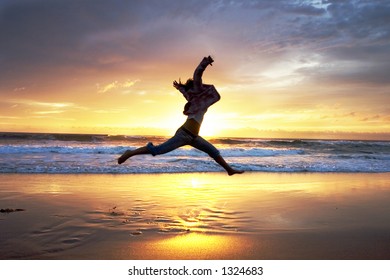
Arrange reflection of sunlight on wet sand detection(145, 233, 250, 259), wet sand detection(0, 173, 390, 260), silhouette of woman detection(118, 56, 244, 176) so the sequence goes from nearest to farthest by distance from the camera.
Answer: reflection of sunlight on wet sand detection(145, 233, 250, 259)
wet sand detection(0, 173, 390, 260)
silhouette of woman detection(118, 56, 244, 176)

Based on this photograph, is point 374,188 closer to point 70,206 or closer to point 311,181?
point 311,181

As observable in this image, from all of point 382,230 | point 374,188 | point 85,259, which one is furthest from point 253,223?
point 374,188

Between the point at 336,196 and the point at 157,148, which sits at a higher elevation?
the point at 157,148

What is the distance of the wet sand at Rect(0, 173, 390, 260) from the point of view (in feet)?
20.7

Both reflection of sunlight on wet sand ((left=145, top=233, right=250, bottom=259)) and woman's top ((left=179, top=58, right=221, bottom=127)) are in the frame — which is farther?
woman's top ((left=179, top=58, right=221, bottom=127))

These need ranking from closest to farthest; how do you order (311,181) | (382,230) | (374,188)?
(382,230) < (374,188) < (311,181)

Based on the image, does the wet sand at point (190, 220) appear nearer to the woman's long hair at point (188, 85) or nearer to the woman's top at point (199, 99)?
the woman's top at point (199, 99)

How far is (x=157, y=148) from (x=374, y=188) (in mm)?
9864

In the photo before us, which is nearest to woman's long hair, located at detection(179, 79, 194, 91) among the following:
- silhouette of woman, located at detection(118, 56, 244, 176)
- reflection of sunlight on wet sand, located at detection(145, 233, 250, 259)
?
silhouette of woman, located at detection(118, 56, 244, 176)

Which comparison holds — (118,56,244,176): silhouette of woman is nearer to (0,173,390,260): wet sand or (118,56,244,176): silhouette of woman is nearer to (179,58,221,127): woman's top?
(179,58,221,127): woman's top

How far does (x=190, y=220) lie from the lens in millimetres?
8258

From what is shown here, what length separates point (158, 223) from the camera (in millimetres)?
8023

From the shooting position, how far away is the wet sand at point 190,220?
A: 631 centimetres

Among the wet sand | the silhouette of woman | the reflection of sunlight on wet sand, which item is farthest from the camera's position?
the silhouette of woman
